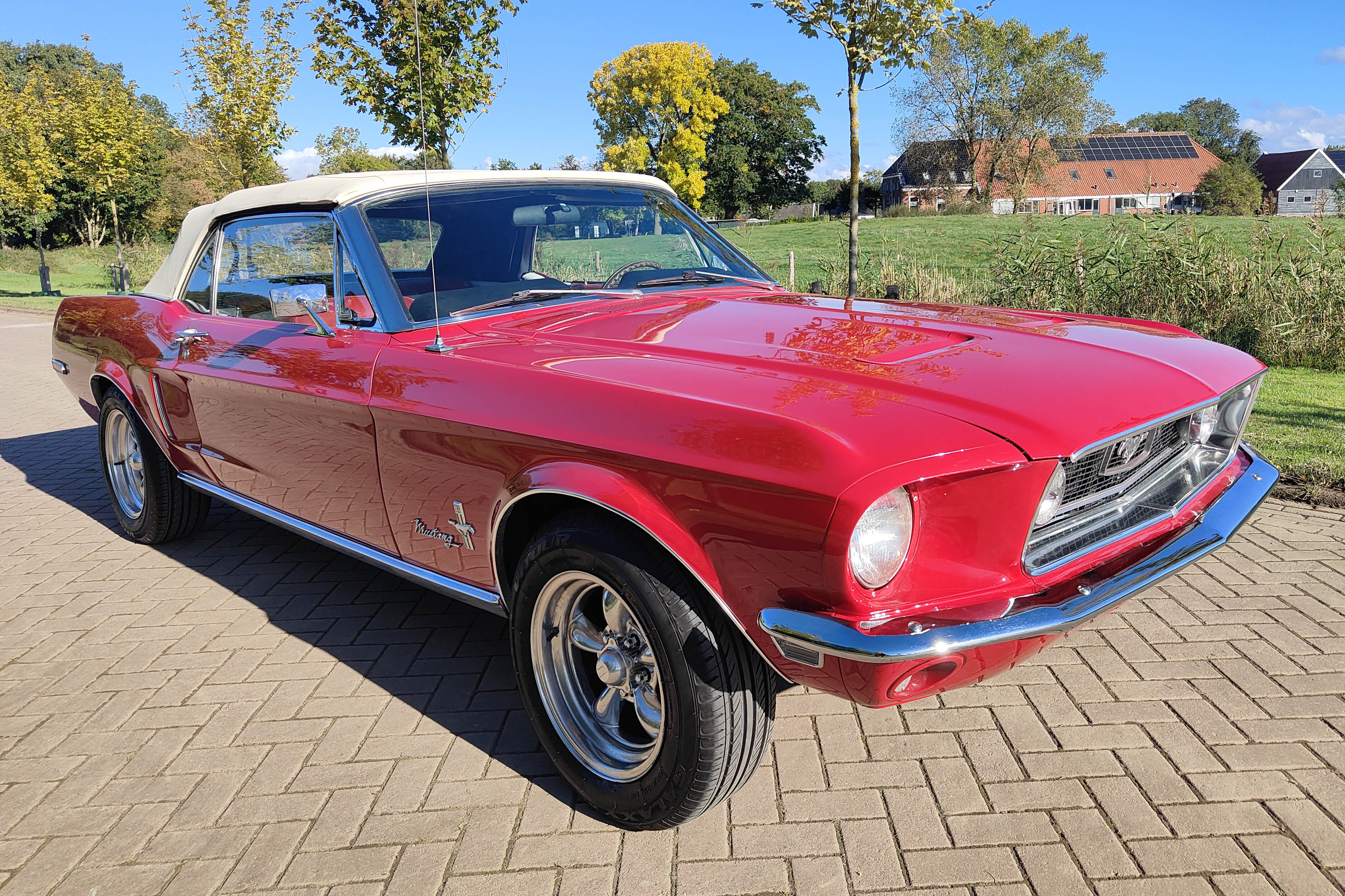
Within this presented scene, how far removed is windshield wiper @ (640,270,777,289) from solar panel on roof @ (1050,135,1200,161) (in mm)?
68750

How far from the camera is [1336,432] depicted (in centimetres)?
570

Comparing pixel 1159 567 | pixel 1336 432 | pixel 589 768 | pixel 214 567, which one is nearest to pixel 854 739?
pixel 589 768

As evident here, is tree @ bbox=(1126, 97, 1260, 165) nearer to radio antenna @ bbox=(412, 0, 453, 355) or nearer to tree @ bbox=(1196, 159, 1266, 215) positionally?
tree @ bbox=(1196, 159, 1266, 215)

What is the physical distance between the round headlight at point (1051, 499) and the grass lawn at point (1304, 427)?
3.65 meters

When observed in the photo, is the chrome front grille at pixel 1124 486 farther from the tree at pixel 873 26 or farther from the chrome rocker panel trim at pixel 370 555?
the tree at pixel 873 26

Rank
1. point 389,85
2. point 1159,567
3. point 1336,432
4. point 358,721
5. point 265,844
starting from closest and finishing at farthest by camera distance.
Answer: point 1159,567
point 265,844
point 358,721
point 1336,432
point 389,85

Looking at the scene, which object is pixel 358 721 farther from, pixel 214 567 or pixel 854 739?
pixel 214 567

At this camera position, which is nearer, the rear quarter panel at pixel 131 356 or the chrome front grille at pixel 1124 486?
the chrome front grille at pixel 1124 486

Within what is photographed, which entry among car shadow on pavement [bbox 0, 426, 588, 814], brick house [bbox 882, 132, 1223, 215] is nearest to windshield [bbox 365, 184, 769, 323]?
car shadow on pavement [bbox 0, 426, 588, 814]

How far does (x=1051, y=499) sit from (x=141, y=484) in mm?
4595

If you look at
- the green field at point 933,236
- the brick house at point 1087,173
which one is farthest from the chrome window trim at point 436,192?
the brick house at point 1087,173

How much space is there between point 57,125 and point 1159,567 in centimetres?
3062

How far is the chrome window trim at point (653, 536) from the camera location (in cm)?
203

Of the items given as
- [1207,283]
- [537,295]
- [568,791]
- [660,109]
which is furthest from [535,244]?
[660,109]
